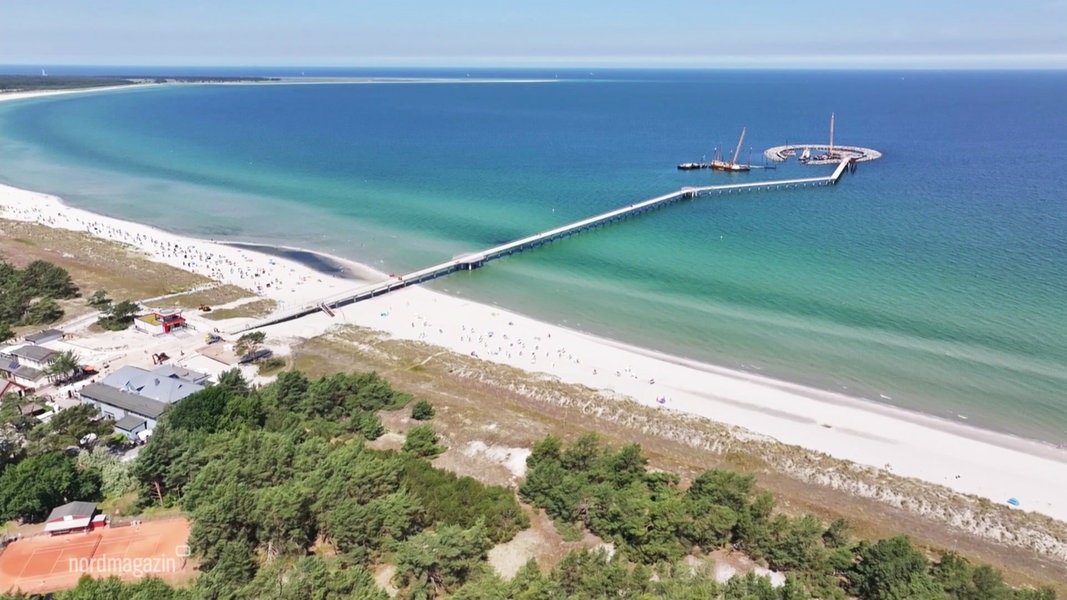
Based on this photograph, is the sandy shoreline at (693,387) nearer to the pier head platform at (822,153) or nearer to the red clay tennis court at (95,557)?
the red clay tennis court at (95,557)

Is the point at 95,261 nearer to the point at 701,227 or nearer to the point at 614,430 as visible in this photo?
the point at 614,430

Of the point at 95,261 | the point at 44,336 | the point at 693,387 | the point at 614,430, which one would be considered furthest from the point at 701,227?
the point at 95,261

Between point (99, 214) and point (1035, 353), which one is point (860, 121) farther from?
point (99, 214)

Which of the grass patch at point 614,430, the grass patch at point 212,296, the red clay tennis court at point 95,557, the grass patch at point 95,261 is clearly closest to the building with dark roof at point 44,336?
the grass patch at point 95,261

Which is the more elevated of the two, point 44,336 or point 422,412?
point 44,336

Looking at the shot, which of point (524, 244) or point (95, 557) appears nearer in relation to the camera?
point (95, 557)

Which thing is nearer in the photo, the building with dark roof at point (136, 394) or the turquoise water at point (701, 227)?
the building with dark roof at point (136, 394)
